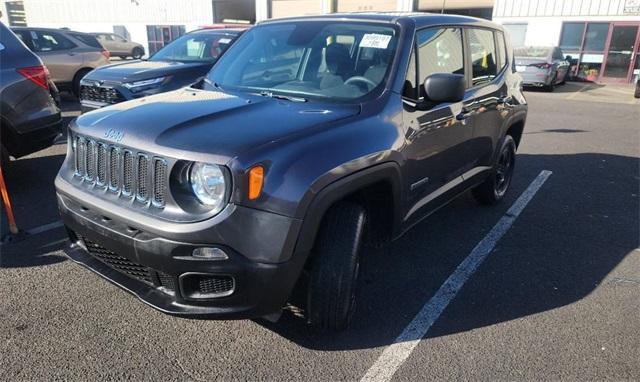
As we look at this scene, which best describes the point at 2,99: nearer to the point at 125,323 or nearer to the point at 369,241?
the point at 125,323

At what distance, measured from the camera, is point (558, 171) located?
6445 mm

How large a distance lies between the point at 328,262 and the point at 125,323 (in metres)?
1.31

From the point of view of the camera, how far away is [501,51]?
15.5 feet

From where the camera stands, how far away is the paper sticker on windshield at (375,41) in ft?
10.3

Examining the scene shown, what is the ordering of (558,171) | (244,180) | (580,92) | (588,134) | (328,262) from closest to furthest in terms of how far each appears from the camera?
1. (244,180)
2. (328,262)
3. (558,171)
4. (588,134)
5. (580,92)

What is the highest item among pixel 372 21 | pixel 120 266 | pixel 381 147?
pixel 372 21

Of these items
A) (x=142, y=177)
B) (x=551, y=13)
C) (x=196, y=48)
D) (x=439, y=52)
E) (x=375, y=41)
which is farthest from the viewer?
(x=551, y=13)

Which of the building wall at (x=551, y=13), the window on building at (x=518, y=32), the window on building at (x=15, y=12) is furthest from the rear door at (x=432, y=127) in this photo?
the window on building at (x=15, y=12)

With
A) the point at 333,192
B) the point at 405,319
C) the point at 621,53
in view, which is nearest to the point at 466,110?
the point at 405,319

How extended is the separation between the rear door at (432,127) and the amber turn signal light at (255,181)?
3.85 feet

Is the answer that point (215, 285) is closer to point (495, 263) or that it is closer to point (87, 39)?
point (495, 263)

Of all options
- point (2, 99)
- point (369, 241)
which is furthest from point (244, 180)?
point (2, 99)

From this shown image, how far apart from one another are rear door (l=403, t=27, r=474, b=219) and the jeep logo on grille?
1.66 metres

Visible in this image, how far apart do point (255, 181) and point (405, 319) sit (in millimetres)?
1454
